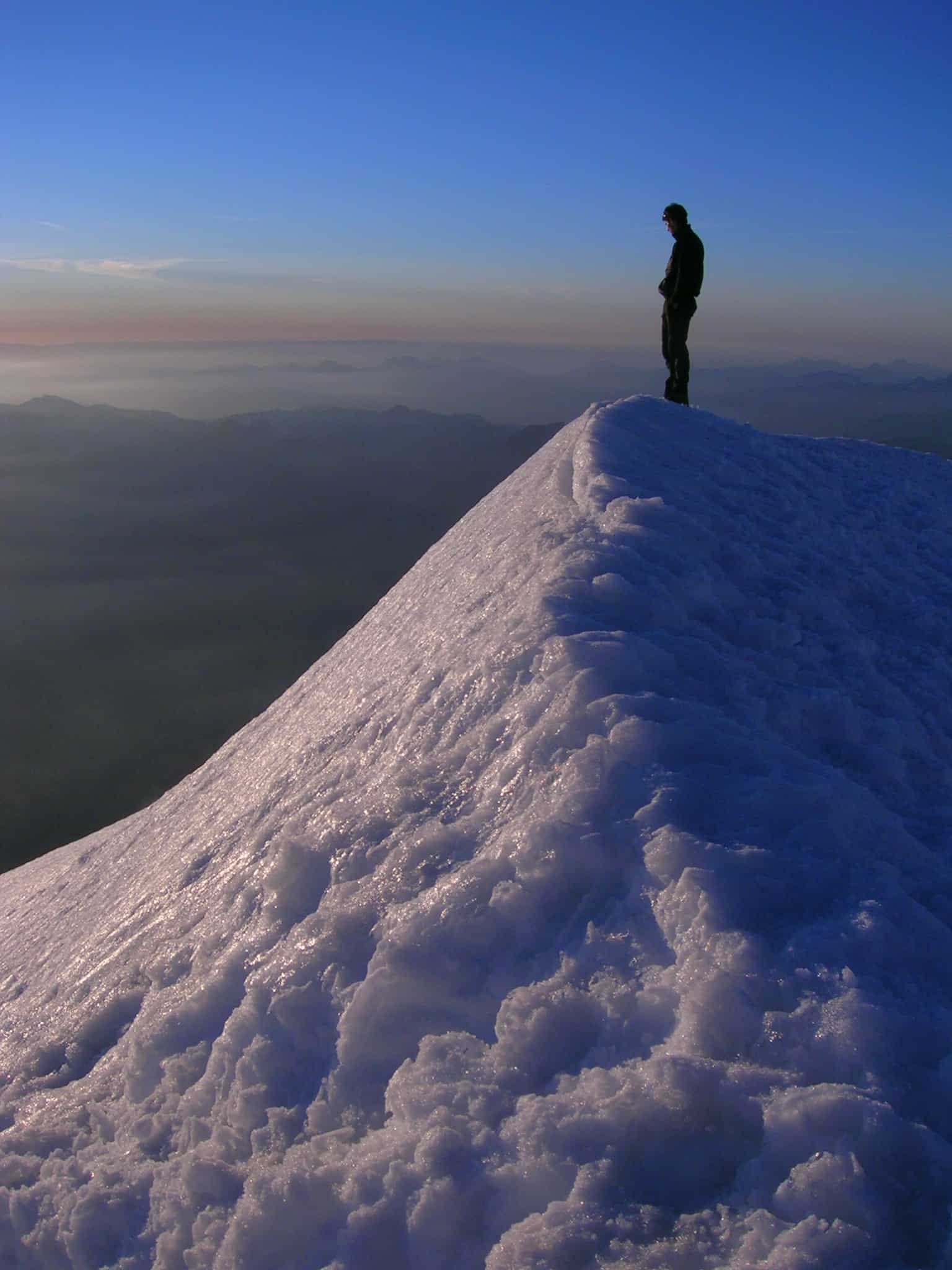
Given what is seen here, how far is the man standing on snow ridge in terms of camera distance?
11055 mm

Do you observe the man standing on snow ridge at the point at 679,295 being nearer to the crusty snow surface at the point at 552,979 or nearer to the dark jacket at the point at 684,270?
the dark jacket at the point at 684,270

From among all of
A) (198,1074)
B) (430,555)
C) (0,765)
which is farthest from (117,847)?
(0,765)

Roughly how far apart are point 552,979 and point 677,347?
10.3 m

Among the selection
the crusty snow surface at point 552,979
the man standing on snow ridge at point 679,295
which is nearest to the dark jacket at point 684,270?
the man standing on snow ridge at point 679,295

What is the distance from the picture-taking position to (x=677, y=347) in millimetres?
11812

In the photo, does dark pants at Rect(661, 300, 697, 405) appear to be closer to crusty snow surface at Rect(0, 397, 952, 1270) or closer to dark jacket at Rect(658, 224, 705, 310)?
dark jacket at Rect(658, 224, 705, 310)

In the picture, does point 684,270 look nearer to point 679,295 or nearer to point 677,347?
point 679,295

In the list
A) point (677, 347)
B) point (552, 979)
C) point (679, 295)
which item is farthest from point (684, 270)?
point (552, 979)

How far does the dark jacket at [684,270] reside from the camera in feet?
36.3

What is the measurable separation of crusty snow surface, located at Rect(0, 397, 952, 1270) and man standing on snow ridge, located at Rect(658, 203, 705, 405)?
6545 mm

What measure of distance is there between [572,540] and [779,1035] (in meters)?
3.75

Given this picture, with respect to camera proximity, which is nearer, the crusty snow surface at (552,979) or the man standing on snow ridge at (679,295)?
the crusty snow surface at (552,979)

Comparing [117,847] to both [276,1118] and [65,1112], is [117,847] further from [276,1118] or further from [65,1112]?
[276,1118]

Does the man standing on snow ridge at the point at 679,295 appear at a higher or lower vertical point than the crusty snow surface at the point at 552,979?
Result: higher
